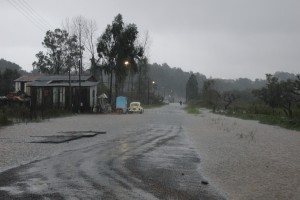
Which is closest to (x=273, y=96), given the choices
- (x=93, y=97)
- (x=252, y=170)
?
(x=93, y=97)

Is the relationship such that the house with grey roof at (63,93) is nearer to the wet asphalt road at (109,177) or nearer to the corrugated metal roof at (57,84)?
the corrugated metal roof at (57,84)

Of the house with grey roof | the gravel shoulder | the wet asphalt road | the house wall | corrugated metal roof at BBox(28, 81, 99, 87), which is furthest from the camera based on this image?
the house wall

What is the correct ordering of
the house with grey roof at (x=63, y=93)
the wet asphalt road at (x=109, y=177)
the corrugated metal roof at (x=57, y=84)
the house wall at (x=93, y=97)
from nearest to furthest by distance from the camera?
the wet asphalt road at (x=109, y=177) < the house with grey roof at (x=63, y=93) < the corrugated metal roof at (x=57, y=84) < the house wall at (x=93, y=97)

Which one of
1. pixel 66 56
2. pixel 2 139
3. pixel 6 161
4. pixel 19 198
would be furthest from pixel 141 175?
pixel 66 56

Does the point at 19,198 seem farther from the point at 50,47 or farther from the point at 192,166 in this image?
the point at 50,47

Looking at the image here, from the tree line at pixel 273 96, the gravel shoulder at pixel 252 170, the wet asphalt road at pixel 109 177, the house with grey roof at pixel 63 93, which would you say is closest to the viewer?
the wet asphalt road at pixel 109 177

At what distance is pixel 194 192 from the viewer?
882 centimetres

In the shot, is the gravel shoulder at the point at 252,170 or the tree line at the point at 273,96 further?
the tree line at the point at 273,96

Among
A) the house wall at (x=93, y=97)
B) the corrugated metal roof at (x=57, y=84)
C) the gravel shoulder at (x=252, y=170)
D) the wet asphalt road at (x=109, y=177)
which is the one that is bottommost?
the gravel shoulder at (x=252, y=170)

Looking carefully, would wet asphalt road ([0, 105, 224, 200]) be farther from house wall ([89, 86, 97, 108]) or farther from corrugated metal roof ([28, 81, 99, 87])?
house wall ([89, 86, 97, 108])

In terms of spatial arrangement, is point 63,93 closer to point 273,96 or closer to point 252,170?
point 273,96

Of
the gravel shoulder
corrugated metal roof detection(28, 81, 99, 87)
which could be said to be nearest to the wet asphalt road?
the gravel shoulder

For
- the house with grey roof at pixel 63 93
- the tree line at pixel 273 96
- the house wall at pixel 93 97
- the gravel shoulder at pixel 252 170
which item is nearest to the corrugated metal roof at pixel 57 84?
the house with grey roof at pixel 63 93

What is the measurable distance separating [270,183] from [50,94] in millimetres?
53507
